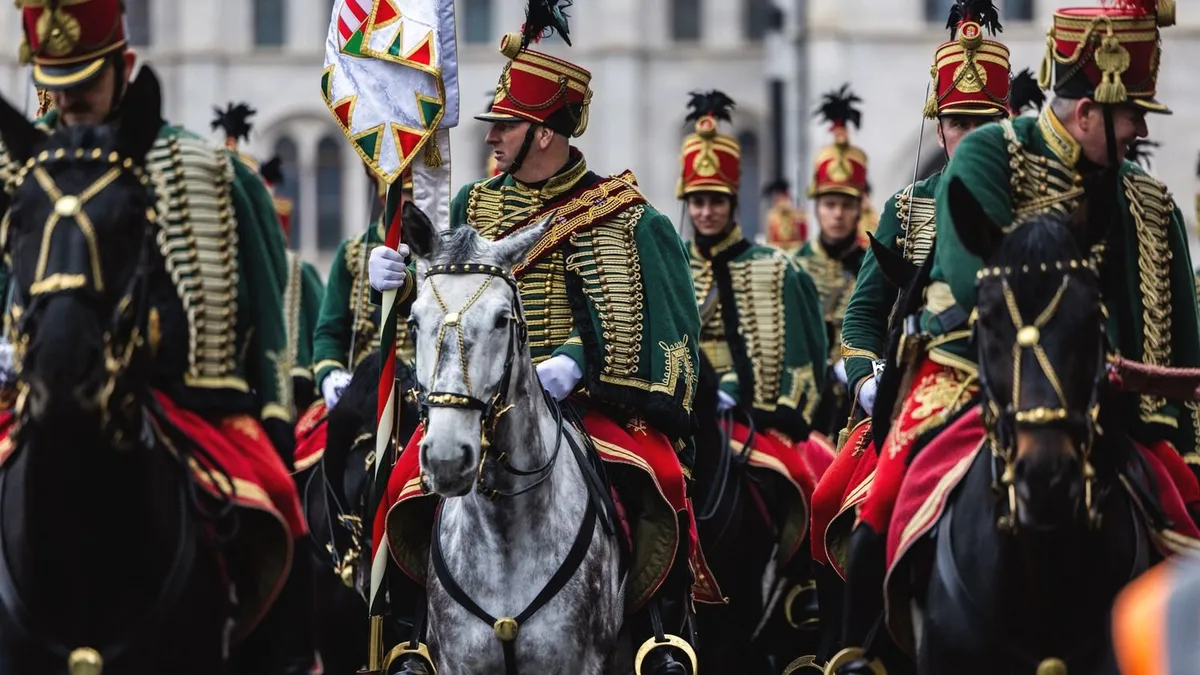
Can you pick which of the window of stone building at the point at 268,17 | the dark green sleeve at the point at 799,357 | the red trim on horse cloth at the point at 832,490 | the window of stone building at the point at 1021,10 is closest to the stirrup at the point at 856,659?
the red trim on horse cloth at the point at 832,490

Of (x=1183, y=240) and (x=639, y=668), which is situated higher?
(x=1183, y=240)

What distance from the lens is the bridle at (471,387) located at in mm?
7676

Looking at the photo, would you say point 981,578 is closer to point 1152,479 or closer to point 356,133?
point 1152,479

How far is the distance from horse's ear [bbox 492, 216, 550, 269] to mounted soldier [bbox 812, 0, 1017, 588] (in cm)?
143

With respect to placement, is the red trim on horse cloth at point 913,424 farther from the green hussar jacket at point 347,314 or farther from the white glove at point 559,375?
the green hussar jacket at point 347,314

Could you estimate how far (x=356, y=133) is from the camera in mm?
9789

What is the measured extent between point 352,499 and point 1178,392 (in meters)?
5.38

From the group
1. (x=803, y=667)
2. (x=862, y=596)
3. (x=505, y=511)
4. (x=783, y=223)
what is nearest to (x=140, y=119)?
(x=505, y=511)

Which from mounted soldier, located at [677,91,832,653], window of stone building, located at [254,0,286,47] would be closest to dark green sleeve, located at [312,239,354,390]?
mounted soldier, located at [677,91,832,653]

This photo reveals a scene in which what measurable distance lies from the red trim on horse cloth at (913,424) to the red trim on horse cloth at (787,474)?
460 centimetres

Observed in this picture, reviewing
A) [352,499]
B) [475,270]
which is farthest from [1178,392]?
[352,499]

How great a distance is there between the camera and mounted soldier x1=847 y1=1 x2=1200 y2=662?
753 centimetres

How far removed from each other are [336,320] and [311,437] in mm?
816

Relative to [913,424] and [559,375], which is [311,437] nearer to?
[559,375]
